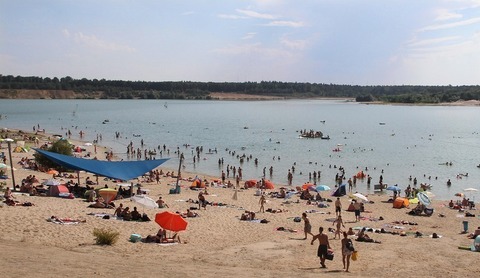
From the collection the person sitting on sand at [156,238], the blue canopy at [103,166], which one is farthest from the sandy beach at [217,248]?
the blue canopy at [103,166]

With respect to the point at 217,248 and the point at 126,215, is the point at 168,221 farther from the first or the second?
the point at 126,215

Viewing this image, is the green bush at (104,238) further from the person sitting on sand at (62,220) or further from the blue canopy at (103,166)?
the blue canopy at (103,166)

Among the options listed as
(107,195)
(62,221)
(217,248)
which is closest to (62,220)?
(62,221)

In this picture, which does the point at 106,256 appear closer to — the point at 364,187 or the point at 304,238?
the point at 304,238

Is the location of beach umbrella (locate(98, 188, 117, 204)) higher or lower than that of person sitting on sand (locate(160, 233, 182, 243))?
higher

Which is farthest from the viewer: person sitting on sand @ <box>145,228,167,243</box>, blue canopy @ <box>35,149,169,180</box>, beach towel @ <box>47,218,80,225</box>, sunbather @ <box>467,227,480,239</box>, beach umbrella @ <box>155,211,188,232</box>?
blue canopy @ <box>35,149,169,180</box>

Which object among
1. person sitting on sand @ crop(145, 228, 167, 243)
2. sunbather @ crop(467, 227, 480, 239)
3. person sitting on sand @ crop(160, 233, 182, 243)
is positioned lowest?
sunbather @ crop(467, 227, 480, 239)

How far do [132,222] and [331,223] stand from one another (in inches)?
322

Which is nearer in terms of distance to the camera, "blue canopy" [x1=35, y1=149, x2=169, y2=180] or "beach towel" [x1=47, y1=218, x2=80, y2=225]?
"beach towel" [x1=47, y1=218, x2=80, y2=225]

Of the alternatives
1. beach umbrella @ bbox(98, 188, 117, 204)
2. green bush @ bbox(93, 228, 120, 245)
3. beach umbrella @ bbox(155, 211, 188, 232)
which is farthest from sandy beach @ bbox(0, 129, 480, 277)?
beach umbrella @ bbox(98, 188, 117, 204)

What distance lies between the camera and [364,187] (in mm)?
36906

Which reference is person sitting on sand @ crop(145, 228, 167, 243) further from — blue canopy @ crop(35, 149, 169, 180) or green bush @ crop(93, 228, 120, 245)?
blue canopy @ crop(35, 149, 169, 180)

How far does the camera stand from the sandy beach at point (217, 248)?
11.7 meters

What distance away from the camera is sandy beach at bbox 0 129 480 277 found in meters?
11.7
